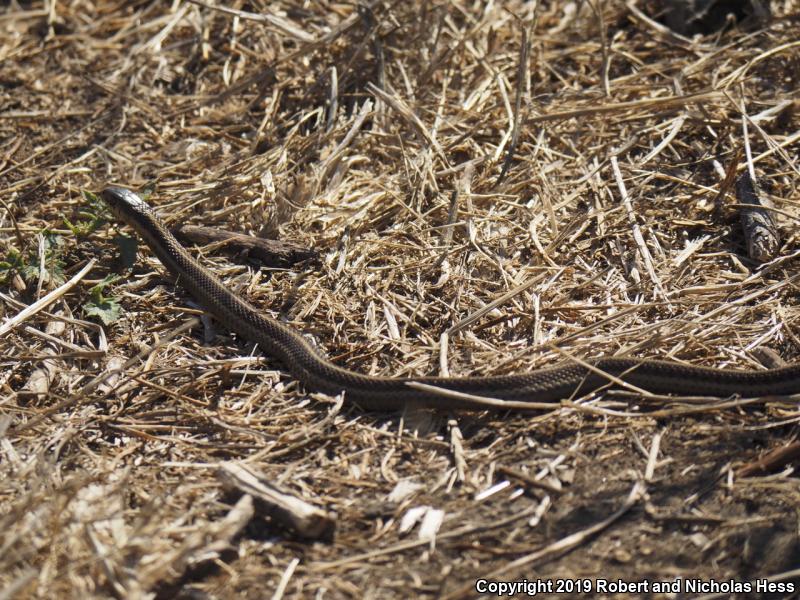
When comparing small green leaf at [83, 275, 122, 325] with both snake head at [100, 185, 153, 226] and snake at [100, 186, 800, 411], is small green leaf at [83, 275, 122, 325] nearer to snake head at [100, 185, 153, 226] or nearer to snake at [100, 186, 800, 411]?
snake head at [100, 185, 153, 226]

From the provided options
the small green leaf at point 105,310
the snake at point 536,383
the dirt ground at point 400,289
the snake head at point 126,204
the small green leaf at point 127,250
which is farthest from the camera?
the snake head at point 126,204

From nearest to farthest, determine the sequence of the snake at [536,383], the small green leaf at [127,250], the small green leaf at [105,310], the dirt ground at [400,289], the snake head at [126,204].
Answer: the dirt ground at [400,289] < the snake at [536,383] < the small green leaf at [105,310] < the small green leaf at [127,250] < the snake head at [126,204]

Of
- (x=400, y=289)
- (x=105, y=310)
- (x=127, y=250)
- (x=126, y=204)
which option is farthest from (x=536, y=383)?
(x=126, y=204)

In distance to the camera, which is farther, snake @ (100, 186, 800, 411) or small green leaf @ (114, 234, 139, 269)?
small green leaf @ (114, 234, 139, 269)

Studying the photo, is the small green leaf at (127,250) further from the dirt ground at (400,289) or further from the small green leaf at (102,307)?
the small green leaf at (102,307)

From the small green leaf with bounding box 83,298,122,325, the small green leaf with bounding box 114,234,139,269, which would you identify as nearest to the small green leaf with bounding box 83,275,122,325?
the small green leaf with bounding box 83,298,122,325

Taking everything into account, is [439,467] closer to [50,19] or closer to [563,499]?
[563,499]

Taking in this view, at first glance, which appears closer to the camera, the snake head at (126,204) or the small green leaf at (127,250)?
the small green leaf at (127,250)

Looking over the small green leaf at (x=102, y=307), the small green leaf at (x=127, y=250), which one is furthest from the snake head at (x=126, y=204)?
the small green leaf at (x=102, y=307)

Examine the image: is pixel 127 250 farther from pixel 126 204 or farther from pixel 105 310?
pixel 105 310
